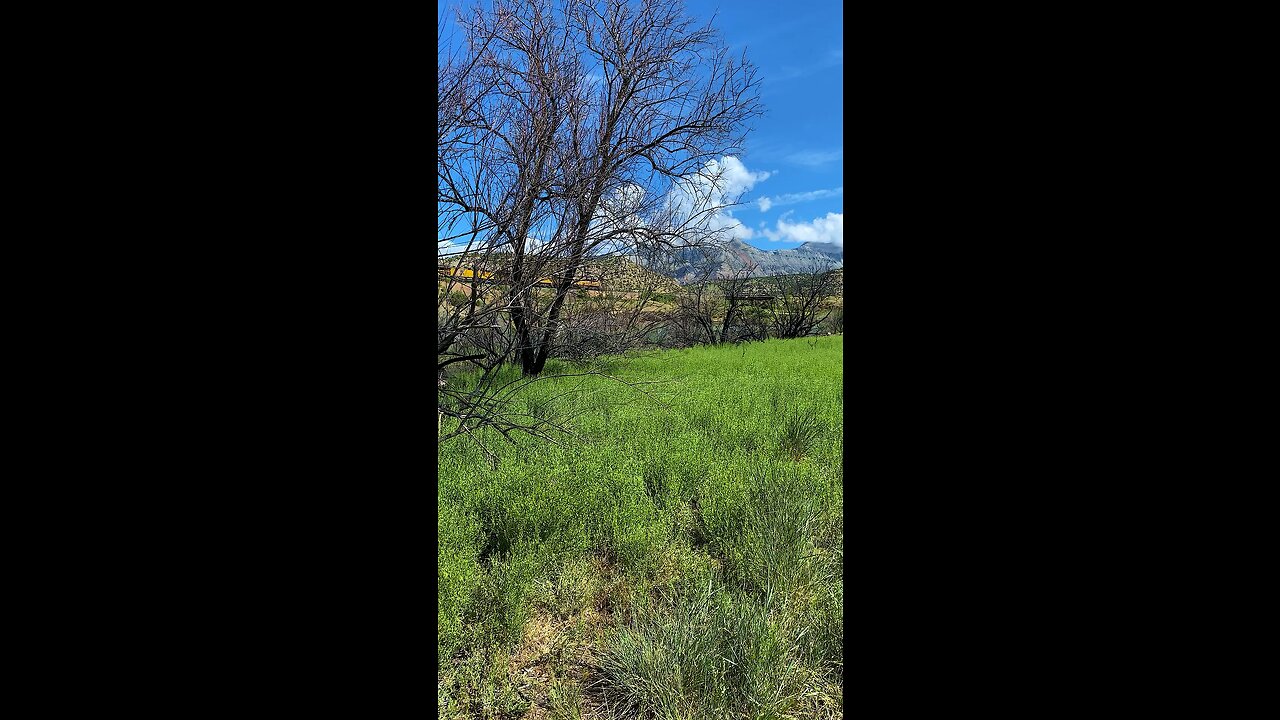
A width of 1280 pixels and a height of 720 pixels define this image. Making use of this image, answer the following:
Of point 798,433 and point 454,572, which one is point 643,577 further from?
point 798,433

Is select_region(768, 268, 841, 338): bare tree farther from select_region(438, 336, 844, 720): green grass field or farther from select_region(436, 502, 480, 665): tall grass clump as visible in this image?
select_region(436, 502, 480, 665): tall grass clump

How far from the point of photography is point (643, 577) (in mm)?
2357

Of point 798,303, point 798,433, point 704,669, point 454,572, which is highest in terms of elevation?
point 798,303

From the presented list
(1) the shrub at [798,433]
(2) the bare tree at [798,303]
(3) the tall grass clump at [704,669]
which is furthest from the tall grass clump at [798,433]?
(2) the bare tree at [798,303]

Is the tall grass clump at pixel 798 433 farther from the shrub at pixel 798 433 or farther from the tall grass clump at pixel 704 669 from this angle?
the tall grass clump at pixel 704 669

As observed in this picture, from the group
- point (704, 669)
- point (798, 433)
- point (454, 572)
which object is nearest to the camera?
point (704, 669)

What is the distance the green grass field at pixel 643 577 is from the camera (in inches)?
67.0

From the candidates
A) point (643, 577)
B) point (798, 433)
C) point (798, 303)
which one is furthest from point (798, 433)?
point (798, 303)

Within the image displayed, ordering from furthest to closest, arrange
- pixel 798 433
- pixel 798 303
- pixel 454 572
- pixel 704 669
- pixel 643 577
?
pixel 798 303 → pixel 798 433 → pixel 643 577 → pixel 454 572 → pixel 704 669
